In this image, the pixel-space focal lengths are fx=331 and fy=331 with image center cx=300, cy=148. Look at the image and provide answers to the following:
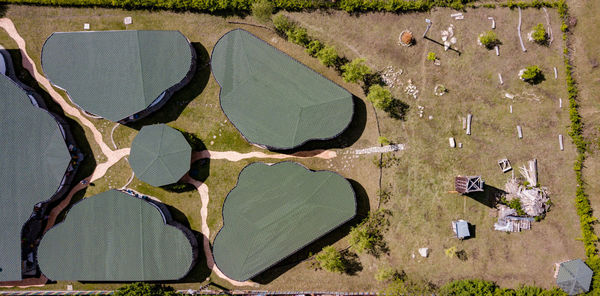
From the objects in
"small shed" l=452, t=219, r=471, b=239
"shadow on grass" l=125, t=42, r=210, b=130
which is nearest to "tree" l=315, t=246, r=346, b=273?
"small shed" l=452, t=219, r=471, b=239

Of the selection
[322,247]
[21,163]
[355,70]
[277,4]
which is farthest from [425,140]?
[21,163]

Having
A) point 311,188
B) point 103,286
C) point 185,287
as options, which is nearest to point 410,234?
point 311,188

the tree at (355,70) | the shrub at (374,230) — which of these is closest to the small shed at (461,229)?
the shrub at (374,230)

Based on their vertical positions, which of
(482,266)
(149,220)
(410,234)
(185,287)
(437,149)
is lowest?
(185,287)

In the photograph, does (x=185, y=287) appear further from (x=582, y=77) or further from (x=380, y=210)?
(x=582, y=77)

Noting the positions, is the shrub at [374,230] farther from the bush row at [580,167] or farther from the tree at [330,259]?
the bush row at [580,167]
